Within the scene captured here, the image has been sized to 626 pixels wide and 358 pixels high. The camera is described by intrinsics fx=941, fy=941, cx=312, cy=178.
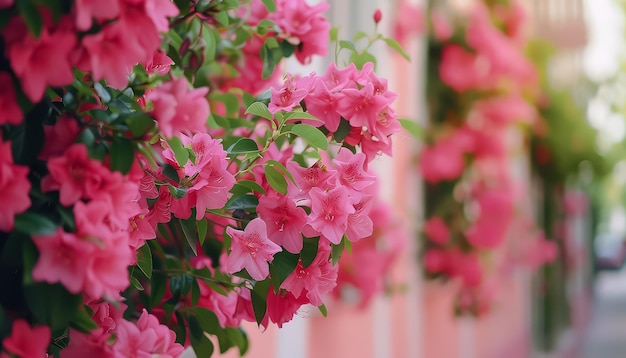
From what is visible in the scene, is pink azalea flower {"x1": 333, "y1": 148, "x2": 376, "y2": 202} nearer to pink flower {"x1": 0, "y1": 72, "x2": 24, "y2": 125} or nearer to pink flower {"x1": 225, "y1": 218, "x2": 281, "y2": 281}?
pink flower {"x1": 225, "y1": 218, "x2": 281, "y2": 281}

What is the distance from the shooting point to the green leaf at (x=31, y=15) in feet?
3.12

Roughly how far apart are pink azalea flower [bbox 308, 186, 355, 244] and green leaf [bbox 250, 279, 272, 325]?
6.0 inches

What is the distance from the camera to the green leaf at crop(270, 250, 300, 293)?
1342 mm

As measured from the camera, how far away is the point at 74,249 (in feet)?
3.30

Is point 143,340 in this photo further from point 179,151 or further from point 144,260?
point 179,151

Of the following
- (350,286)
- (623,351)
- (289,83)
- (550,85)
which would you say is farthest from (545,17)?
(289,83)

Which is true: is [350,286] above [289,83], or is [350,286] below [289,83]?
below

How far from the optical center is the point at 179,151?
1.30 meters

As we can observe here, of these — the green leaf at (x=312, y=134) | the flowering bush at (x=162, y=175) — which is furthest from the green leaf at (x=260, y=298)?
the green leaf at (x=312, y=134)

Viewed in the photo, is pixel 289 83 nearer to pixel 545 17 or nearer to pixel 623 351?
pixel 545 17

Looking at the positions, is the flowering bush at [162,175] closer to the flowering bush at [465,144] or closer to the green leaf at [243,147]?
the green leaf at [243,147]

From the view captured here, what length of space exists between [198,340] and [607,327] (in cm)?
1587

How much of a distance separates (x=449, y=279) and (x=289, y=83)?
449cm

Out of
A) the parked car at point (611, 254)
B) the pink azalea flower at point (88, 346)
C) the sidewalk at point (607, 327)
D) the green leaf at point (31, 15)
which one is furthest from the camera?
the parked car at point (611, 254)
